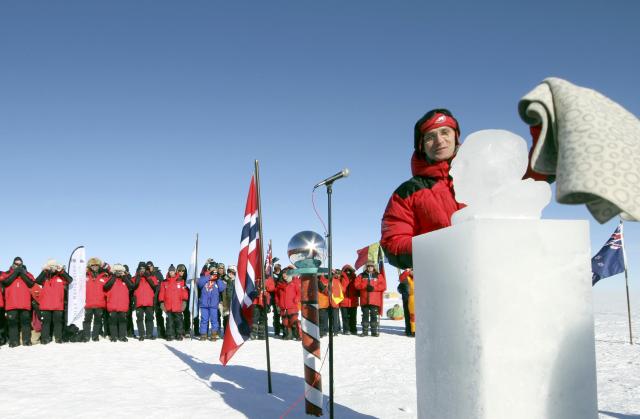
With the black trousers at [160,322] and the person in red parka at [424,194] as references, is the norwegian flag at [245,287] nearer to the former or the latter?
the person in red parka at [424,194]

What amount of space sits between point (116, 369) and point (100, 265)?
5906mm

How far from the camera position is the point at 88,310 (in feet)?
42.5

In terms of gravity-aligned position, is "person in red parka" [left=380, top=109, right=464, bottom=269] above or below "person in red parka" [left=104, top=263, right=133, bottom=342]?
above

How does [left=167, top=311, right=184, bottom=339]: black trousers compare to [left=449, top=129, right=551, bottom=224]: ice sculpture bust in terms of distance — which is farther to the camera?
[left=167, top=311, right=184, bottom=339]: black trousers

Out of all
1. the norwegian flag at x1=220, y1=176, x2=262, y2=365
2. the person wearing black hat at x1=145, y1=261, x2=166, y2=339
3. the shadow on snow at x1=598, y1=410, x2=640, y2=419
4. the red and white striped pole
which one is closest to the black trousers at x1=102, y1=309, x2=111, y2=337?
the person wearing black hat at x1=145, y1=261, x2=166, y2=339

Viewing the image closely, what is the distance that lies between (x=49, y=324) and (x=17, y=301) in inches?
39.5

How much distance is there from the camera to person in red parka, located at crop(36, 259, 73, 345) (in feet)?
39.3

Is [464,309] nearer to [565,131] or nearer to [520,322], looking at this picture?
[520,322]

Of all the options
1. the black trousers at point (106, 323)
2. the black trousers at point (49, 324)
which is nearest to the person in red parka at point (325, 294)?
the black trousers at point (106, 323)

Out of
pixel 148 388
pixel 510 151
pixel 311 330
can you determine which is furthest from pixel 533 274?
pixel 148 388

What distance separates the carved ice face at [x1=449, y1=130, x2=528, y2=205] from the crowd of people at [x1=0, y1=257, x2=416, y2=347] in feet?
35.7

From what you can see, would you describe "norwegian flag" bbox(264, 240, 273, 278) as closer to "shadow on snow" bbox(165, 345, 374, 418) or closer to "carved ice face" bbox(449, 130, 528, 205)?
"shadow on snow" bbox(165, 345, 374, 418)

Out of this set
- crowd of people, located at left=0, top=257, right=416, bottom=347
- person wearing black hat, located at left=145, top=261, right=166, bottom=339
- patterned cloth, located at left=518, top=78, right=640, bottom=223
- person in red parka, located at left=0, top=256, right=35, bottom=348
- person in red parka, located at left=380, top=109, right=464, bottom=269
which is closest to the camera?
patterned cloth, located at left=518, top=78, right=640, bottom=223

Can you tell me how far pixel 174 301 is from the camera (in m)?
13.2
